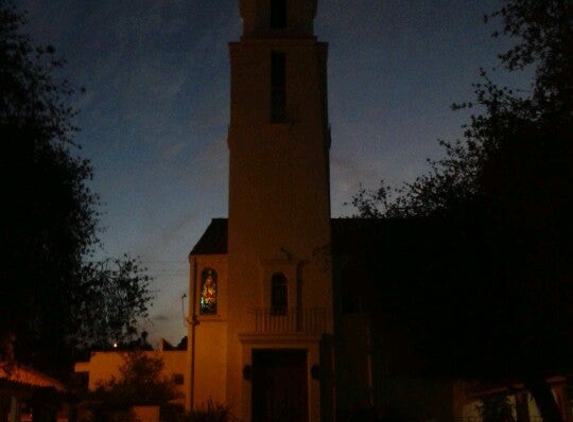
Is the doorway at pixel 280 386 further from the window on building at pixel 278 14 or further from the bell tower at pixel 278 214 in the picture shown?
the window on building at pixel 278 14

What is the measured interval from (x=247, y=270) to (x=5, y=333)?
11.2 m

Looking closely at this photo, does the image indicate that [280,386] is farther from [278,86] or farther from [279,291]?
[278,86]

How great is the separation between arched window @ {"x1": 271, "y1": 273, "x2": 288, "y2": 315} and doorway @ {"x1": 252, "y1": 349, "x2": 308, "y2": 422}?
1406 mm

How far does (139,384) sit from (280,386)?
845cm

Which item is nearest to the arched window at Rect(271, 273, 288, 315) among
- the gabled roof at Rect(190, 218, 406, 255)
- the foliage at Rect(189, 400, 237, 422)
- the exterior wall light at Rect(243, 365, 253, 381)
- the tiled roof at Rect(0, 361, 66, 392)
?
the gabled roof at Rect(190, 218, 406, 255)

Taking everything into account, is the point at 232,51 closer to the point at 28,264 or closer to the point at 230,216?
the point at 230,216

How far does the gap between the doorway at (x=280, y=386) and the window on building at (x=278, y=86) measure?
24.5 feet

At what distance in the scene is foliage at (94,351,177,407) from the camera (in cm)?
2853

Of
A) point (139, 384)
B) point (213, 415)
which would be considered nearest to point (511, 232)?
point (213, 415)

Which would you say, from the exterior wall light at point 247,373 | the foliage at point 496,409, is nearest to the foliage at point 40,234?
the exterior wall light at point 247,373

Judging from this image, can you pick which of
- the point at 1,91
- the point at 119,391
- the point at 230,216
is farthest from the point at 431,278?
the point at 119,391

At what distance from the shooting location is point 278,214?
2369cm

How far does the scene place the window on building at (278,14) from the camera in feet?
84.8

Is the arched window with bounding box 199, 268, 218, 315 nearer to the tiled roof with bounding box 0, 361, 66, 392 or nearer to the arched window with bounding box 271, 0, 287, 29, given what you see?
the arched window with bounding box 271, 0, 287, 29
